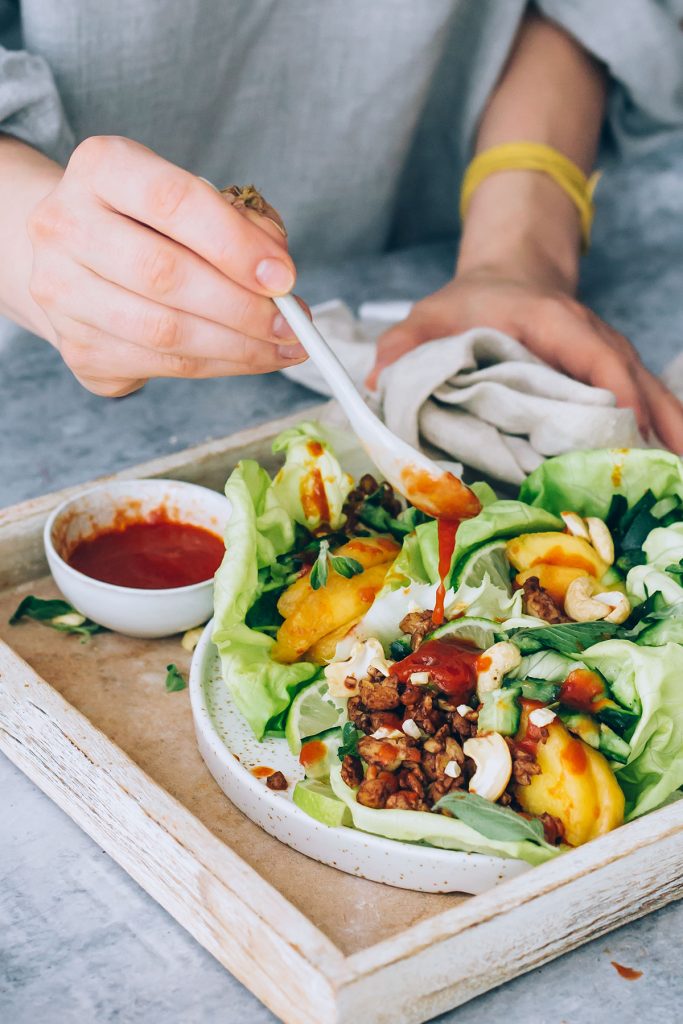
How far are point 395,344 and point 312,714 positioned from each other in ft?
2.58

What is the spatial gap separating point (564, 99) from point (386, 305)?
58 cm

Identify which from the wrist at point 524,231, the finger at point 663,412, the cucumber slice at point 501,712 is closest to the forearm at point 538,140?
the wrist at point 524,231

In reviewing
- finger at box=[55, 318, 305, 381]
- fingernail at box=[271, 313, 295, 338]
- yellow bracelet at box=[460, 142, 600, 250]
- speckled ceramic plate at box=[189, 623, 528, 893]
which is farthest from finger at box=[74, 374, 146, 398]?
yellow bracelet at box=[460, 142, 600, 250]

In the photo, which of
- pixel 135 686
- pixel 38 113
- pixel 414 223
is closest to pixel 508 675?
pixel 135 686

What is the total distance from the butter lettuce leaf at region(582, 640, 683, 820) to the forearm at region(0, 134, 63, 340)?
866 mm

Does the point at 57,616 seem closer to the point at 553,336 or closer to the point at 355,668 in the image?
the point at 355,668

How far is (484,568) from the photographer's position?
1371 millimetres

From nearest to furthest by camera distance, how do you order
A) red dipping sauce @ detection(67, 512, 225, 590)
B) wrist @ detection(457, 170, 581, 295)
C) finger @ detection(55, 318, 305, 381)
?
finger @ detection(55, 318, 305, 381) < red dipping sauce @ detection(67, 512, 225, 590) < wrist @ detection(457, 170, 581, 295)

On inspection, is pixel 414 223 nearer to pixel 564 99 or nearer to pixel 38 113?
pixel 564 99

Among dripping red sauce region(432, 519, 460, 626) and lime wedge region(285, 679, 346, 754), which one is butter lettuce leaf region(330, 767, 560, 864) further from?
dripping red sauce region(432, 519, 460, 626)

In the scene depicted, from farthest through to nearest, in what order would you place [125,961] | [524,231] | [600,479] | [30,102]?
[524,231], [30,102], [600,479], [125,961]

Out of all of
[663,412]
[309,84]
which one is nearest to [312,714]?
[663,412]

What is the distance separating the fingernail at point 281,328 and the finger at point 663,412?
813 millimetres

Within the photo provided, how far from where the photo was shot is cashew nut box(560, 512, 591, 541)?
4.68 ft
